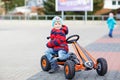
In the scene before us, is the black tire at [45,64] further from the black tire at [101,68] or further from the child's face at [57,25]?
the black tire at [101,68]

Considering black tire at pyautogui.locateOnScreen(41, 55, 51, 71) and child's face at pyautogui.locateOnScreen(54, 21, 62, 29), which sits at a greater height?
child's face at pyautogui.locateOnScreen(54, 21, 62, 29)

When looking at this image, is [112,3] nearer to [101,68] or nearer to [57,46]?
[57,46]

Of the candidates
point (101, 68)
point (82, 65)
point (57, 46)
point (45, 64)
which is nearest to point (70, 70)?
point (82, 65)

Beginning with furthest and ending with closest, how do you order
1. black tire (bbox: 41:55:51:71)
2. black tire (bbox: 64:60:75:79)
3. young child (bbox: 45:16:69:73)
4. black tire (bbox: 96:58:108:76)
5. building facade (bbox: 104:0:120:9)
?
building facade (bbox: 104:0:120:9)
black tire (bbox: 41:55:51:71)
young child (bbox: 45:16:69:73)
black tire (bbox: 96:58:108:76)
black tire (bbox: 64:60:75:79)

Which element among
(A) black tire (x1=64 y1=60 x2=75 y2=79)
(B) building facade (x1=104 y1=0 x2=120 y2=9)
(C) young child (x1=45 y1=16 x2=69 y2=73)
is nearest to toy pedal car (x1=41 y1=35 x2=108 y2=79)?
(A) black tire (x1=64 y1=60 x2=75 y2=79)

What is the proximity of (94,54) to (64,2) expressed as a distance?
102 feet

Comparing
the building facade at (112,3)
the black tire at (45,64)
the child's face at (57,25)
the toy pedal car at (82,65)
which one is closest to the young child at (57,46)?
the child's face at (57,25)

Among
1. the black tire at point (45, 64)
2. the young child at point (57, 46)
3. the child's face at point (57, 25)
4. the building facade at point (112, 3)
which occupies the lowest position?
the building facade at point (112, 3)

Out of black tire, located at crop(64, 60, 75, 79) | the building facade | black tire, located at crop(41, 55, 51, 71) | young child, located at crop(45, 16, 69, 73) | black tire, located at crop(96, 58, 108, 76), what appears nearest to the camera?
black tire, located at crop(64, 60, 75, 79)

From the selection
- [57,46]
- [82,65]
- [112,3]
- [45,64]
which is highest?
[57,46]

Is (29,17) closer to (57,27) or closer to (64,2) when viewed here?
(64,2)

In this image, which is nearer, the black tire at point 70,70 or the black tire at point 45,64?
the black tire at point 70,70

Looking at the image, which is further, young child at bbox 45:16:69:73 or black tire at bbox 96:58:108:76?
young child at bbox 45:16:69:73

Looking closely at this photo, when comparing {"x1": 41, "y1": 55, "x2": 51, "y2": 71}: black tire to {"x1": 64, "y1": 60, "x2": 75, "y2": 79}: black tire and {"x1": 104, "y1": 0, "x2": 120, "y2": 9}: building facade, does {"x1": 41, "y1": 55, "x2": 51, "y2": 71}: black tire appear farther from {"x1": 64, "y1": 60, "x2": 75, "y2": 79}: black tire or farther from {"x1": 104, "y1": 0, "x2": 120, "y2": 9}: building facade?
{"x1": 104, "y1": 0, "x2": 120, "y2": 9}: building facade
